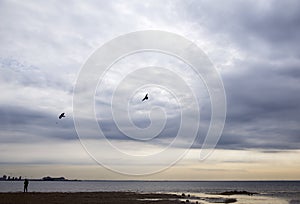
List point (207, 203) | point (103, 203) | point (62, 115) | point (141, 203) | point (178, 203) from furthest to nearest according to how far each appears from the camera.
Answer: point (207, 203)
point (178, 203)
point (141, 203)
point (103, 203)
point (62, 115)

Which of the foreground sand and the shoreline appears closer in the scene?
the foreground sand

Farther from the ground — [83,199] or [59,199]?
[59,199]

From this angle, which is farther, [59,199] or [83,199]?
[83,199]

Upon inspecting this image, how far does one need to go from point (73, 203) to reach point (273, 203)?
138ft

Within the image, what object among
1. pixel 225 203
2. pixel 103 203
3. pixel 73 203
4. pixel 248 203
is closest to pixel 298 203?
pixel 248 203

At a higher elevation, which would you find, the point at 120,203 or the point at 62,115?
the point at 62,115

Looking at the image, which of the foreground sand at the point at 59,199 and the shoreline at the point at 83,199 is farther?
the shoreline at the point at 83,199

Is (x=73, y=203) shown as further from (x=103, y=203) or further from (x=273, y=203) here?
(x=273, y=203)

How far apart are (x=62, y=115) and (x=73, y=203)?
13.9 m

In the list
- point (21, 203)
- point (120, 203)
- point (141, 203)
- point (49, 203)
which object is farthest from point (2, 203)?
point (141, 203)

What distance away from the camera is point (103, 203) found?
161 ft

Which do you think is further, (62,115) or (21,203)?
(21,203)

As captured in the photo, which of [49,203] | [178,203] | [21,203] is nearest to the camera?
[21,203]

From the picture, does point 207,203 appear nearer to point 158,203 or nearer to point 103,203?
point 158,203
